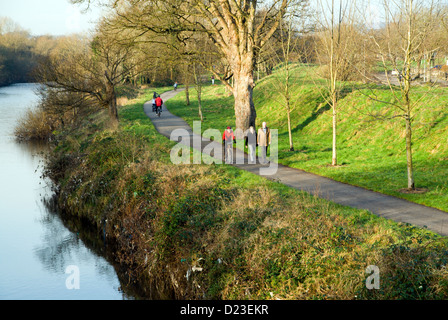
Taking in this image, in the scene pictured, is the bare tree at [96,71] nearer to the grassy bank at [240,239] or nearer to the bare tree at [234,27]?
the bare tree at [234,27]

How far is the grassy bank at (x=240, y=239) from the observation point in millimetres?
8445

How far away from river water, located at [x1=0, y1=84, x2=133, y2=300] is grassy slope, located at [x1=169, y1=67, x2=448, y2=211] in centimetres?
881

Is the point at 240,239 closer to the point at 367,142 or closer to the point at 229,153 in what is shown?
the point at 229,153

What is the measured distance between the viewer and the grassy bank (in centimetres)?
845

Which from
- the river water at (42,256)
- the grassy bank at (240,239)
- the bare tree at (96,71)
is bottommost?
the river water at (42,256)

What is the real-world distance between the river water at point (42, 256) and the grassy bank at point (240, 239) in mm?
919

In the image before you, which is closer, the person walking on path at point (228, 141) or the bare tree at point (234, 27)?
the person walking on path at point (228, 141)

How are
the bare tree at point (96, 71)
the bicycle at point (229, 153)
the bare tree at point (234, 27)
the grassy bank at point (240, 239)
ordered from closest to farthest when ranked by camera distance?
the grassy bank at point (240, 239), the bicycle at point (229, 153), the bare tree at point (234, 27), the bare tree at point (96, 71)

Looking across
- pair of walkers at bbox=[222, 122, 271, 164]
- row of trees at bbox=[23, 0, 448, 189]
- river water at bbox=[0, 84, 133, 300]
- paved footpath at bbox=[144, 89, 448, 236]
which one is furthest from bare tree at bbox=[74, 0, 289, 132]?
river water at bbox=[0, 84, 133, 300]

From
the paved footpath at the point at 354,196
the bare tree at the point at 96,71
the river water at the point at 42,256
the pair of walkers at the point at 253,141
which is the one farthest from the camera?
the bare tree at the point at 96,71

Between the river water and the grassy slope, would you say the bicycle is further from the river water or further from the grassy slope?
the river water

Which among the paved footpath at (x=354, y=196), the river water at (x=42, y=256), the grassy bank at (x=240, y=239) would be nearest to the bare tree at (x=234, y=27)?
the paved footpath at (x=354, y=196)

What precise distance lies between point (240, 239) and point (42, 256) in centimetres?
824

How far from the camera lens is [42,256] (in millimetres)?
15336
